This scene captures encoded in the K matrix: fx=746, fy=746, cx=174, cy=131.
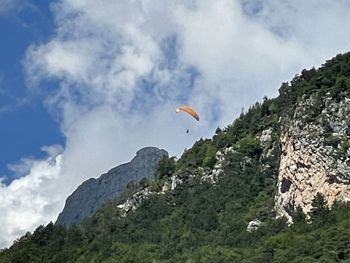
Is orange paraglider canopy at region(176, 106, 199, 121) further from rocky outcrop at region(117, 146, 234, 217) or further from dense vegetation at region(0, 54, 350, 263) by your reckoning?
rocky outcrop at region(117, 146, 234, 217)

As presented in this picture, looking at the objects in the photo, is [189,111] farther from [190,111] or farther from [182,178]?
[182,178]

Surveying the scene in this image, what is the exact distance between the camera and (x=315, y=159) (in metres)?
88.1

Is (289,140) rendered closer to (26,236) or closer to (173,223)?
(173,223)

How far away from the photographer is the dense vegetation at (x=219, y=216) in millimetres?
81812

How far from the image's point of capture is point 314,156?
88500 mm

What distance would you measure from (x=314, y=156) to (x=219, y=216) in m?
20.3

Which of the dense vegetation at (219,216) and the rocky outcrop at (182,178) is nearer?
the dense vegetation at (219,216)

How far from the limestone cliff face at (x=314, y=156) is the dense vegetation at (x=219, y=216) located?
1.47 metres

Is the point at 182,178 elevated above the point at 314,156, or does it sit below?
above

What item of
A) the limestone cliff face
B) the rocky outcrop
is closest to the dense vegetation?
the rocky outcrop

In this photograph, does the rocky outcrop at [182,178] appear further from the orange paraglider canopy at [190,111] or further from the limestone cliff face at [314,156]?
the orange paraglider canopy at [190,111]

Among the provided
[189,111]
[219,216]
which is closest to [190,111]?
[189,111]

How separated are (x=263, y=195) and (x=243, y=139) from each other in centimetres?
1590

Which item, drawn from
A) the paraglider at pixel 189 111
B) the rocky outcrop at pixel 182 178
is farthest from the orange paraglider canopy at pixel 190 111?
the rocky outcrop at pixel 182 178
